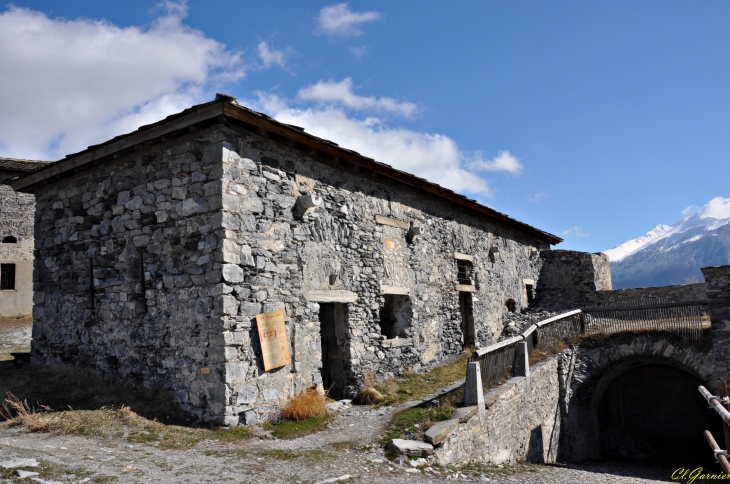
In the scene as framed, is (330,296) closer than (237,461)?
No

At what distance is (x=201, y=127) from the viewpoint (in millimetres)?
8664

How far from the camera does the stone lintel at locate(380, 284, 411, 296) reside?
38.3 ft

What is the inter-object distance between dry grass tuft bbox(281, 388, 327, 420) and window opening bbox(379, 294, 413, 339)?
3771mm

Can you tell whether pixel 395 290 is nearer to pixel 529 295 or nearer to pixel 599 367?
pixel 599 367

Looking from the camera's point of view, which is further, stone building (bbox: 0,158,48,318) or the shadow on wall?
stone building (bbox: 0,158,48,318)

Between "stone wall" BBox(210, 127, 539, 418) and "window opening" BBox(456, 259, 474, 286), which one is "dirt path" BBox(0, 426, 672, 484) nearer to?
"stone wall" BBox(210, 127, 539, 418)

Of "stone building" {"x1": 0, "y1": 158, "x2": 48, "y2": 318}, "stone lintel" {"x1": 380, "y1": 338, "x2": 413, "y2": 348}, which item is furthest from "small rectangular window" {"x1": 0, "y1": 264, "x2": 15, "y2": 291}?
"stone lintel" {"x1": 380, "y1": 338, "x2": 413, "y2": 348}

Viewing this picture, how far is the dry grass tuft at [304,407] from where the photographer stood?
28.2 ft

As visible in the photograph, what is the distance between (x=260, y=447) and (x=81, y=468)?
2244 mm

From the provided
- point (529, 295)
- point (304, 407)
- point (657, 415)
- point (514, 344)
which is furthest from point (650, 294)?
point (304, 407)

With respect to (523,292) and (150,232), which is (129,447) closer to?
(150,232)

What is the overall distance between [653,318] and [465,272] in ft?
16.0

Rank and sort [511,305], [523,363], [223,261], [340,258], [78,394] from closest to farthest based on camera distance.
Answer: [223,261] → [78,394] → [340,258] → [523,363] → [511,305]

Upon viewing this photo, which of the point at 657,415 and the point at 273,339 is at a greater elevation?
the point at 273,339
